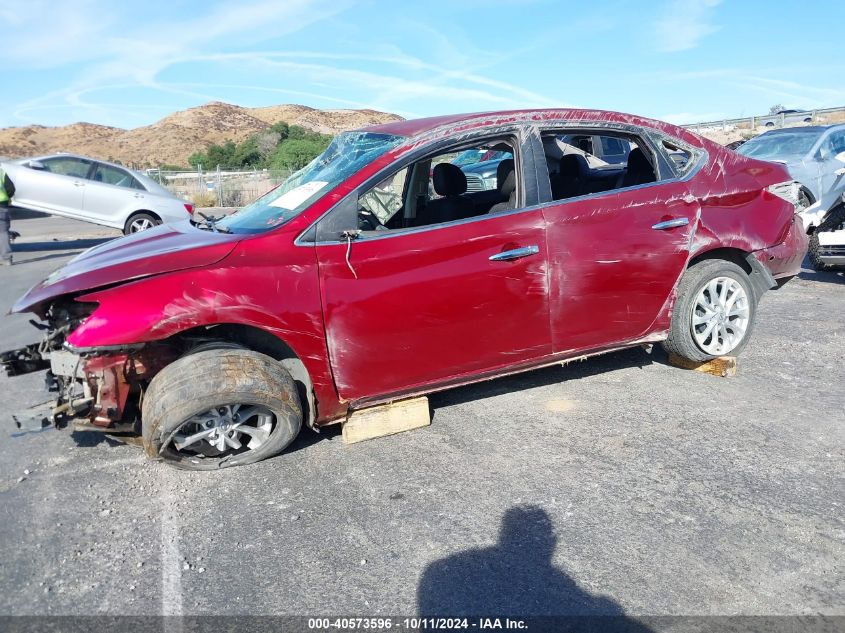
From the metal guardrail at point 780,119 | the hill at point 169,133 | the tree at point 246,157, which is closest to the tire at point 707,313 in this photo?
the metal guardrail at point 780,119

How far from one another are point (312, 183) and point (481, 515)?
7.28 feet

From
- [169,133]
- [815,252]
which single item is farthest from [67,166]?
[169,133]

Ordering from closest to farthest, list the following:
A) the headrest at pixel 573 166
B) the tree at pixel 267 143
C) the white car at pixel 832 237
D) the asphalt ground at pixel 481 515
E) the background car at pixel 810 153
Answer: the asphalt ground at pixel 481 515
the headrest at pixel 573 166
the white car at pixel 832 237
the background car at pixel 810 153
the tree at pixel 267 143

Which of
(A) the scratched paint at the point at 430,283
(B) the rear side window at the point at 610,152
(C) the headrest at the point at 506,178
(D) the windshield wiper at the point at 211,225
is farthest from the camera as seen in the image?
(B) the rear side window at the point at 610,152

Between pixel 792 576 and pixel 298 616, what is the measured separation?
6.45 feet

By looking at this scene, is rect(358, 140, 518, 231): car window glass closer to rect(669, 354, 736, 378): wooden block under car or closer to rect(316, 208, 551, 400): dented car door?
rect(316, 208, 551, 400): dented car door

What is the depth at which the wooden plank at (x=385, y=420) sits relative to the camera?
3.80m

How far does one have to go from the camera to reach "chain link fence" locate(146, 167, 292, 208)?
928 inches

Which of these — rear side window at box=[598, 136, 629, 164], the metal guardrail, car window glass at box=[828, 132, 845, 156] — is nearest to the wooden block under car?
rear side window at box=[598, 136, 629, 164]

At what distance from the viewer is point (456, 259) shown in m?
3.66

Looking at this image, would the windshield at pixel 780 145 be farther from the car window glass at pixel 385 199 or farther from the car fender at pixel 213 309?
the car fender at pixel 213 309

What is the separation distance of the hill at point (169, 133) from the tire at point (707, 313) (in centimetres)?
5971

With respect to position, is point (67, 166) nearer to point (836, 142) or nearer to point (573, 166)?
point (573, 166)

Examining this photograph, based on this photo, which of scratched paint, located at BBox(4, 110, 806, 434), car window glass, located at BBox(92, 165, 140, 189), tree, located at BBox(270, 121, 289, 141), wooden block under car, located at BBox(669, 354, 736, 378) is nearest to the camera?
scratched paint, located at BBox(4, 110, 806, 434)
